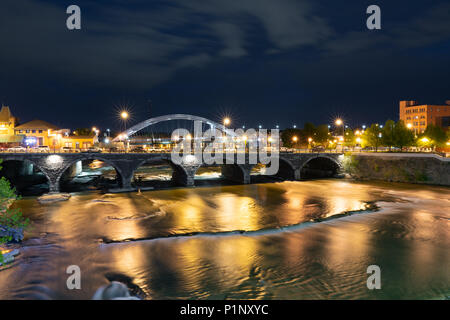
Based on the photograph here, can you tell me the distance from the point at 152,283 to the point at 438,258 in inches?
707

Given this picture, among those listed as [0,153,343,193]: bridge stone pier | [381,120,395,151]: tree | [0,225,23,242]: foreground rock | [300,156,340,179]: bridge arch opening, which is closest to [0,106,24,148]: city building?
[0,153,343,193]: bridge stone pier

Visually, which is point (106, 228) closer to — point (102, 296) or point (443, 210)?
point (102, 296)

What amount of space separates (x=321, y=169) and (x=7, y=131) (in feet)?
255

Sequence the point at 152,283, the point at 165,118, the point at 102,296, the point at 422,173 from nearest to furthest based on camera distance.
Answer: the point at 102,296 → the point at 152,283 → the point at 422,173 → the point at 165,118

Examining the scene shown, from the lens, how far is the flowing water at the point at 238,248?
15.5m

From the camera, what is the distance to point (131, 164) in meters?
46.9

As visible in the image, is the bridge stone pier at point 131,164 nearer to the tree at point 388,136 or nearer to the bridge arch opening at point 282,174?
the bridge arch opening at point 282,174

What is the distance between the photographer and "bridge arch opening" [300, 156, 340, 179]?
66250mm

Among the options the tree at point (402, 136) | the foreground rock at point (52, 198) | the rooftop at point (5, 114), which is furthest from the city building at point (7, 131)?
the tree at point (402, 136)

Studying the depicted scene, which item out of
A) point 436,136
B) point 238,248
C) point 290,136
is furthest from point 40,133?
point 436,136

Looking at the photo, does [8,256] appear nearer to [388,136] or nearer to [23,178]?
[23,178]

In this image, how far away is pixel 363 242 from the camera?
73.2 ft

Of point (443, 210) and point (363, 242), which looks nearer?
point (363, 242)
